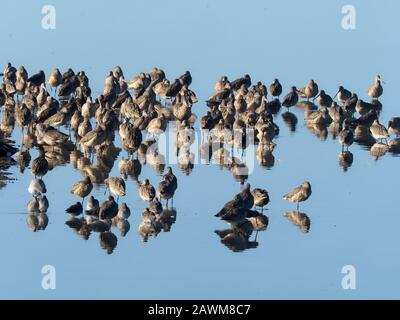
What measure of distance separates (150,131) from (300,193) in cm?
786

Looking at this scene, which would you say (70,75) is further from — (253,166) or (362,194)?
(362,194)

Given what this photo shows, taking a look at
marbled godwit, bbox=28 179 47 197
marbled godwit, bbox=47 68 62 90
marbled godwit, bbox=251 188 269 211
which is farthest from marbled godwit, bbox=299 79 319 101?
marbled godwit, bbox=28 179 47 197

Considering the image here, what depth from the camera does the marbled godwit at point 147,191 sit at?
26062 millimetres

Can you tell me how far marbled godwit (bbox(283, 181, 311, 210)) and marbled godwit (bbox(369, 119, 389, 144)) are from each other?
23.1 ft

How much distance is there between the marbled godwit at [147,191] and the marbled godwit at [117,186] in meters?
0.35

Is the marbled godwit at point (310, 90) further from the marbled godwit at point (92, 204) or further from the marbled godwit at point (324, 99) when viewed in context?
the marbled godwit at point (92, 204)

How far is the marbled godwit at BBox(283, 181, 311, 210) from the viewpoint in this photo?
26.0m

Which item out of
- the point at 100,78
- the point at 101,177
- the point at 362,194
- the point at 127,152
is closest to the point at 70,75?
the point at 100,78

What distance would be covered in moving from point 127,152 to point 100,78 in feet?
35.7

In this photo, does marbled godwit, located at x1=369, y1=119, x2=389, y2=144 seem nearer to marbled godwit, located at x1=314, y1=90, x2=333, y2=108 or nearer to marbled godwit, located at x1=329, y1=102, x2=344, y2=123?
marbled godwit, located at x1=329, y1=102, x2=344, y2=123

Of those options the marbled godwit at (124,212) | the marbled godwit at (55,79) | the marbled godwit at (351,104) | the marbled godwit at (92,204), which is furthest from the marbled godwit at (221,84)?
the marbled godwit at (124,212)

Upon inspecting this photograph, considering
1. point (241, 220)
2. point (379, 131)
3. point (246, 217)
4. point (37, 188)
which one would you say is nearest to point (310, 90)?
point (379, 131)

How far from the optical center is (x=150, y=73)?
40.3 meters

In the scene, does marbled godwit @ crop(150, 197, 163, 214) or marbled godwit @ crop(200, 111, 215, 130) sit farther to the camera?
marbled godwit @ crop(200, 111, 215, 130)
